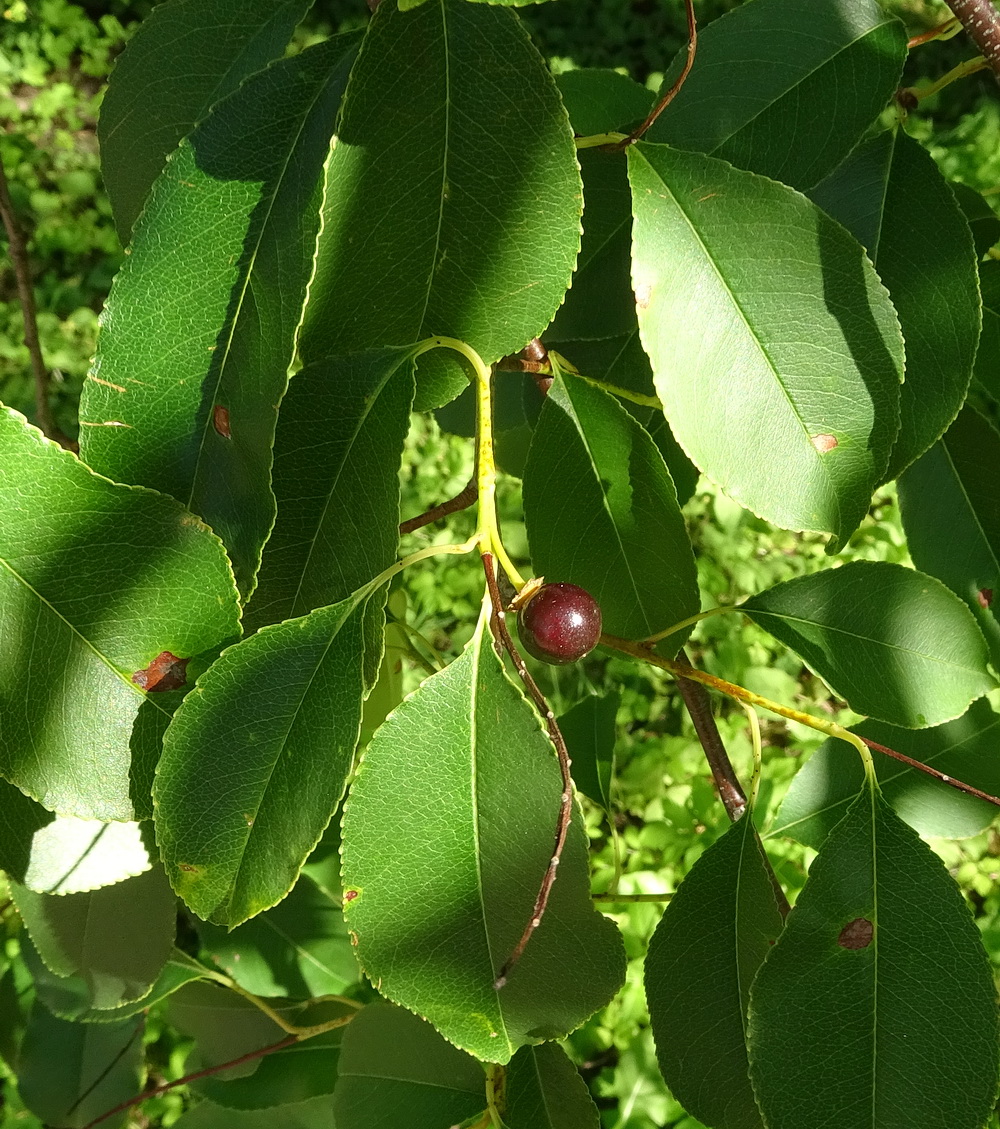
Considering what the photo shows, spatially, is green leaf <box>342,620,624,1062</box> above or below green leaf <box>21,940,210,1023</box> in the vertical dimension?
above

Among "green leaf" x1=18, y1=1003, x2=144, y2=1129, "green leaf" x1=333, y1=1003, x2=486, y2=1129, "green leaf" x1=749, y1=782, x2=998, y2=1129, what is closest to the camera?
"green leaf" x1=749, y1=782, x2=998, y2=1129

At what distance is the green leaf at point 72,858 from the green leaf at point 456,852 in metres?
0.28

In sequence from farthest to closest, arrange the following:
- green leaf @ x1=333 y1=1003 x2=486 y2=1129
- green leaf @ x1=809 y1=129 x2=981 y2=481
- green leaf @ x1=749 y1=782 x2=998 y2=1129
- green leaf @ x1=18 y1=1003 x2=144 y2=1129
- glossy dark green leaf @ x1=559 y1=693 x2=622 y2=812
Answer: green leaf @ x1=18 y1=1003 x2=144 y2=1129
glossy dark green leaf @ x1=559 y1=693 x2=622 y2=812
green leaf @ x1=333 y1=1003 x2=486 y2=1129
green leaf @ x1=809 y1=129 x2=981 y2=481
green leaf @ x1=749 y1=782 x2=998 y2=1129

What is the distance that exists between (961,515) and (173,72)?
86cm

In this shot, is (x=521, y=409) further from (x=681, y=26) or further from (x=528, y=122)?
(x=681, y=26)

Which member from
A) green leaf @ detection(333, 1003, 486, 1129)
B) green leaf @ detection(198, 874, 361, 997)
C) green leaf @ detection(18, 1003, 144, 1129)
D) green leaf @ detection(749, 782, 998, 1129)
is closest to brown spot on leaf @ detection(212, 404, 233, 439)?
green leaf @ detection(749, 782, 998, 1129)

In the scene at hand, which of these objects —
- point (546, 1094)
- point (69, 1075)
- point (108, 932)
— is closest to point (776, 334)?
point (546, 1094)

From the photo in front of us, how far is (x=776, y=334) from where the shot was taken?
0.74m

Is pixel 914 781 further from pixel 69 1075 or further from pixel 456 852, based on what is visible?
pixel 69 1075

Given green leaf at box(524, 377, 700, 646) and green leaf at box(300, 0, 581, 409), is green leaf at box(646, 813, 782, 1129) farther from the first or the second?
green leaf at box(300, 0, 581, 409)

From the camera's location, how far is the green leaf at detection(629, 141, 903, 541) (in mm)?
732

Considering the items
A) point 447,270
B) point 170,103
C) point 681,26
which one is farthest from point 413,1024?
point 681,26

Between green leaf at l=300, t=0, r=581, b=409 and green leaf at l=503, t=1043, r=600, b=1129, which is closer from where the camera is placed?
green leaf at l=300, t=0, r=581, b=409

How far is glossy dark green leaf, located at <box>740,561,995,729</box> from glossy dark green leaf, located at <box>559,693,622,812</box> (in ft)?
1.54
